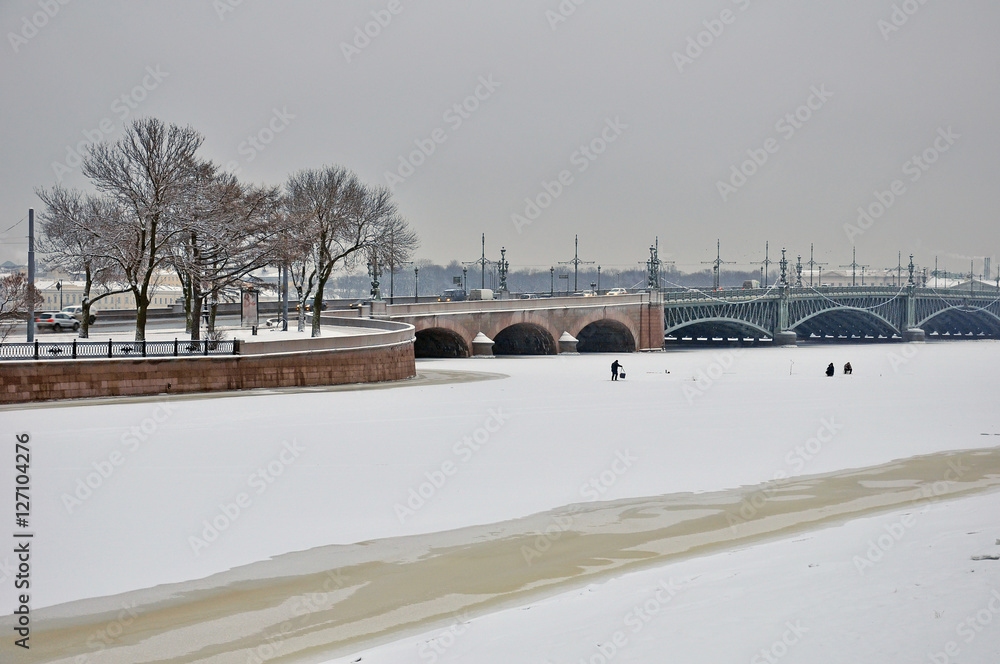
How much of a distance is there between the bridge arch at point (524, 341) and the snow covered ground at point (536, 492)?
28.6m

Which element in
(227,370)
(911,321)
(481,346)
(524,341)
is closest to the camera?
(227,370)

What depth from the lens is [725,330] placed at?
10456 centimetres

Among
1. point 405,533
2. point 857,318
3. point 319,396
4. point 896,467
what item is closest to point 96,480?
point 405,533

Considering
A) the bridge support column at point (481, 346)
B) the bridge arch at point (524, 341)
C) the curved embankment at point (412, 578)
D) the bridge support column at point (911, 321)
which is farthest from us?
the bridge support column at point (911, 321)

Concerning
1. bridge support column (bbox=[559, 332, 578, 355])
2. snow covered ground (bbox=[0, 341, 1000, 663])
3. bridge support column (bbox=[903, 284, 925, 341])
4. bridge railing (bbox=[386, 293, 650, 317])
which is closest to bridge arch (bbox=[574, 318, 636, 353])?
bridge railing (bbox=[386, 293, 650, 317])

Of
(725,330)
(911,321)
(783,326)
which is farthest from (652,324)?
(911,321)

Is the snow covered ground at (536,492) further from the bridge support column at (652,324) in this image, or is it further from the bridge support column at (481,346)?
the bridge support column at (652,324)

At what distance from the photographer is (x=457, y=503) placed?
19016mm

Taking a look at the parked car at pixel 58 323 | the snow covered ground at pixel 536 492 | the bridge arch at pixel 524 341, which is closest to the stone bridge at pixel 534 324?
the bridge arch at pixel 524 341

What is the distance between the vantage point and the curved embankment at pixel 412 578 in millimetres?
11812

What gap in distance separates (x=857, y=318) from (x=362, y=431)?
103m

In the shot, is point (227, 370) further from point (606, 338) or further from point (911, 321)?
point (911, 321)

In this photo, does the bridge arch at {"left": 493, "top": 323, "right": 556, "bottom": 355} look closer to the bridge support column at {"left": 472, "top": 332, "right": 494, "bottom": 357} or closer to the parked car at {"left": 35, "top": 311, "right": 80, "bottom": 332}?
the bridge support column at {"left": 472, "top": 332, "right": 494, "bottom": 357}

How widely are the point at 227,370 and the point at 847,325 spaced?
330ft
